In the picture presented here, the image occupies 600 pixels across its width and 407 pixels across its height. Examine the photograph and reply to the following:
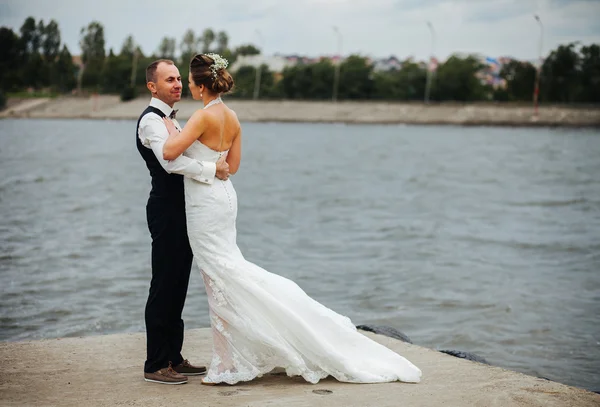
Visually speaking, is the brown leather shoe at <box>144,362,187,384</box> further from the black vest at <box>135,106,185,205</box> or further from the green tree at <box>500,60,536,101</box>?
the green tree at <box>500,60,536,101</box>

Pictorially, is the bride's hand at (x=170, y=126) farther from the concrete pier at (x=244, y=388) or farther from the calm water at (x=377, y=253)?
the calm water at (x=377, y=253)

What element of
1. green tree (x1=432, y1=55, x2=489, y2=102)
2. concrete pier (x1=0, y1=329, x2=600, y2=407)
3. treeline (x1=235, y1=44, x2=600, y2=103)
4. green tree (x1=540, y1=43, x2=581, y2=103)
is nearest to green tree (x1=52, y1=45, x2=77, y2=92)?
treeline (x1=235, y1=44, x2=600, y2=103)

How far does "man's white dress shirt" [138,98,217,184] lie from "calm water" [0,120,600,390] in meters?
5.23

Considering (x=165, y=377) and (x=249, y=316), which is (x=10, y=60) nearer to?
(x=165, y=377)

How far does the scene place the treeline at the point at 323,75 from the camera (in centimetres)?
11488

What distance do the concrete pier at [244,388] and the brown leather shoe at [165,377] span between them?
2.0 inches

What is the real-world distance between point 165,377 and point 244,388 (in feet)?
1.85

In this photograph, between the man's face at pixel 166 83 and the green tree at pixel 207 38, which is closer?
the man's face at pixel 166 83

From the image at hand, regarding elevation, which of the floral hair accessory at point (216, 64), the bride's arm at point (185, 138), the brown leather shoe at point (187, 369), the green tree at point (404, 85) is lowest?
the brown leather shoe at point (187, 369)

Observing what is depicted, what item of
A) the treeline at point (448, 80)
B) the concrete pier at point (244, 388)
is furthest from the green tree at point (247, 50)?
the concrete pier at point (244, 388)

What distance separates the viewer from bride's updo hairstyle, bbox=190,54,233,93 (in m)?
5.66

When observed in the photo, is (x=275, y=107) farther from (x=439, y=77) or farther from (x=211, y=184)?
(x=211, y=184)

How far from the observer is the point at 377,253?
17.8m

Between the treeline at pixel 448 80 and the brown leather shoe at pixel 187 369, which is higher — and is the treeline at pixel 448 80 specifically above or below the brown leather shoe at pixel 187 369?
above
